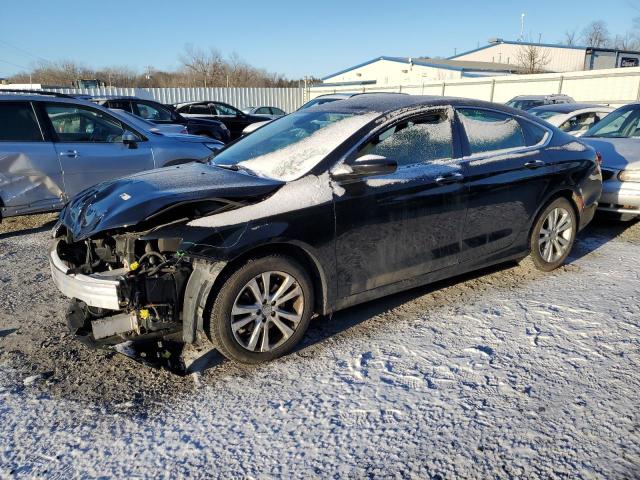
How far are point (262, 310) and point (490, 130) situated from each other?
A: 260 cm

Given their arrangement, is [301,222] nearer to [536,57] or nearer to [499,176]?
[499,176]

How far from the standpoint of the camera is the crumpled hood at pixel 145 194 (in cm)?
314

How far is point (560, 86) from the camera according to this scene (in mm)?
21984

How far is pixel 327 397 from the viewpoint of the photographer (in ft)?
9.93

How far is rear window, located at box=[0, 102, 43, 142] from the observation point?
6.03 m

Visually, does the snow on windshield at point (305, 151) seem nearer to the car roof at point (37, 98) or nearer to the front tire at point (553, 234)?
the front tire at point (553, 234)

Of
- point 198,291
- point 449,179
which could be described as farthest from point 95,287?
point 449,179

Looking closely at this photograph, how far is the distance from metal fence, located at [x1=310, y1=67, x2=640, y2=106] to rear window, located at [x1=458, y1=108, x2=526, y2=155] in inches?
474

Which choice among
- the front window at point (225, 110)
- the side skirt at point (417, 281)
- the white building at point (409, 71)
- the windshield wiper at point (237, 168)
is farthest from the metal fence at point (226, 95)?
the side skirt at point (417, 281)

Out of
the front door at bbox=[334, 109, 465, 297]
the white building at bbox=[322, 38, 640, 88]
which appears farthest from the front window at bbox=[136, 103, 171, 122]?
the white building at bbox=[322, 38, 640, 88]

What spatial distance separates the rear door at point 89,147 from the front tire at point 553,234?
4.86m

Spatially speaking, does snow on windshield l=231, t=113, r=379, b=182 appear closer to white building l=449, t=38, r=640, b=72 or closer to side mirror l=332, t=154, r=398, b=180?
side mirror l=332, t=154, r=398, b=180

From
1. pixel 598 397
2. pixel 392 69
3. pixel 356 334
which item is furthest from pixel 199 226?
pixel 392 69

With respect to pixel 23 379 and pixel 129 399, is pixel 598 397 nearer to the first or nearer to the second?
pixel 129 399
